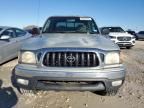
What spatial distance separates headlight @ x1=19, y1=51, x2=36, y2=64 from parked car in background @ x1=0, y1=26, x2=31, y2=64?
418 centimetres

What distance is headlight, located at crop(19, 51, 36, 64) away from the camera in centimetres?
489

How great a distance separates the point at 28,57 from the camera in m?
4.95

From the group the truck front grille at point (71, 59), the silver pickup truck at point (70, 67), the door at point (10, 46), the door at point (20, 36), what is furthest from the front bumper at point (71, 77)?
the door at point (20, 36)

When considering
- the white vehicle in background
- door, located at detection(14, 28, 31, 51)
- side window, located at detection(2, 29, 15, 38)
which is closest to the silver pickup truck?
side window, located at detection(2, 29, 15, 38)

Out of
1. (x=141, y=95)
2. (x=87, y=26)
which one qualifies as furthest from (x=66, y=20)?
(x=141, y=95)

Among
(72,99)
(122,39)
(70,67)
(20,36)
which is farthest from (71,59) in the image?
(122,39)

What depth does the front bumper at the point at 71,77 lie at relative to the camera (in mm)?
4680

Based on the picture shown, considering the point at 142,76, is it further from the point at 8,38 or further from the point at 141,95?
the point at 8,38

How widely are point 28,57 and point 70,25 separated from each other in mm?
2358

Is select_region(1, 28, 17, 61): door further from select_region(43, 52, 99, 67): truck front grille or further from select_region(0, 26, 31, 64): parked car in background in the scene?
select_region(43, 52, 99, 67): truck front grille

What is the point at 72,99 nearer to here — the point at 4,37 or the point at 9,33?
the point at 4,37

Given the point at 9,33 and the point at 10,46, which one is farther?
the point at 9,33

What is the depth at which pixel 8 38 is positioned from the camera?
31.3ft

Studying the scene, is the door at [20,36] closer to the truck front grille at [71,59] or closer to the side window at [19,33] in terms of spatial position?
the side window at [19,33]
